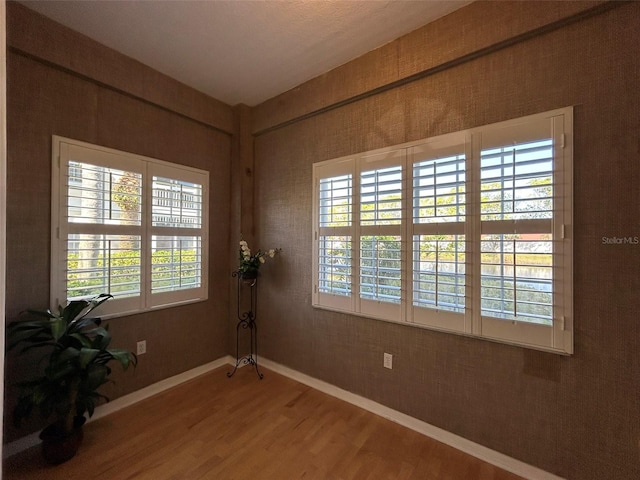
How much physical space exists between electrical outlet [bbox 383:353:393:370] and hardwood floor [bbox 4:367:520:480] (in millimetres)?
391

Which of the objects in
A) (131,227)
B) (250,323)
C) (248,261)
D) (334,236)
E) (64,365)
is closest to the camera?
(64,365)

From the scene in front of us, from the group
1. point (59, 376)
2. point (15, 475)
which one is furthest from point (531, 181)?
point (15, 475)

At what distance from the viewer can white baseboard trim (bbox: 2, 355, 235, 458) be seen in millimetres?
1756

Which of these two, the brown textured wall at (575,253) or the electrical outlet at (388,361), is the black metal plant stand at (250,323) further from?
the electrical outlet at (388,361)

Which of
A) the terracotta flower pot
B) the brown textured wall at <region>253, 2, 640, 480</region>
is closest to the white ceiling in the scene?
the brown textured wall at <region>253, 2, 640, 480</region>

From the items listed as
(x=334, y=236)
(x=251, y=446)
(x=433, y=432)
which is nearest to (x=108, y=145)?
(x=334, y=236)

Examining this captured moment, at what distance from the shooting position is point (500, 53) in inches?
68.0

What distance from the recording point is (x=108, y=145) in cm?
221

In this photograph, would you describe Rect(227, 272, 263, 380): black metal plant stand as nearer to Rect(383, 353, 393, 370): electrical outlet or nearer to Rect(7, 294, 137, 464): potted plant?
Rect(7, 294, 137, 464): potted plant

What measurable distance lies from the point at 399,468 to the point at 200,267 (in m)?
2.31

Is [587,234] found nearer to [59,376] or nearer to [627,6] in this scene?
[627,6]

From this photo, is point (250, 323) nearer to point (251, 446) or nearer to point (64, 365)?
point (251, 446)

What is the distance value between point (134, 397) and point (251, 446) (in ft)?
3.90

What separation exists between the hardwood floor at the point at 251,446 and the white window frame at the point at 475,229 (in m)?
0.78
